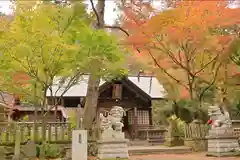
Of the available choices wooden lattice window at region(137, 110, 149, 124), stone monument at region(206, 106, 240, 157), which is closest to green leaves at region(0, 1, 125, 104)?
stone monument at region(206, 106, 240, 157)

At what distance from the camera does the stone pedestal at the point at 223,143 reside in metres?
13.0

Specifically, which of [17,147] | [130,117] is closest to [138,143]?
[130,117]

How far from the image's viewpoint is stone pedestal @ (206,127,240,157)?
13.0m

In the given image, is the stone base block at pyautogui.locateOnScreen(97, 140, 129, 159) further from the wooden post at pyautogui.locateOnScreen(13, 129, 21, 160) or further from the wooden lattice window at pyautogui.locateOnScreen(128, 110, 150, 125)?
the wooden lattice window at pyautogui.locateOnScreen(128, 110, 150, 125)

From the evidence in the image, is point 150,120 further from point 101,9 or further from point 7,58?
point 7,58

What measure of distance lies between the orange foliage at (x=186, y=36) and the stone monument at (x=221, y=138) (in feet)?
11.2

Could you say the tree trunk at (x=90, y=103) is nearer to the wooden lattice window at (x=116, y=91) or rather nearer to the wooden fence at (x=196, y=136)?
the wooden fence at (x=196, y=136)

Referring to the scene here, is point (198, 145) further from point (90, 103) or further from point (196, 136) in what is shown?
point (90, 103)

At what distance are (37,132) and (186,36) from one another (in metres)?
9.64

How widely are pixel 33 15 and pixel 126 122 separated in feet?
49.8

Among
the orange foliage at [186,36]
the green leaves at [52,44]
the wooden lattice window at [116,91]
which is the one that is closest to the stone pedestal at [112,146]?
the green leaves at [52,44]

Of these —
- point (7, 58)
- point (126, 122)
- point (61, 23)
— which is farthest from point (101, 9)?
point (126, 122)

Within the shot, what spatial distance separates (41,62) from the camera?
40.8ft

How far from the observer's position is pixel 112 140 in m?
12.2
